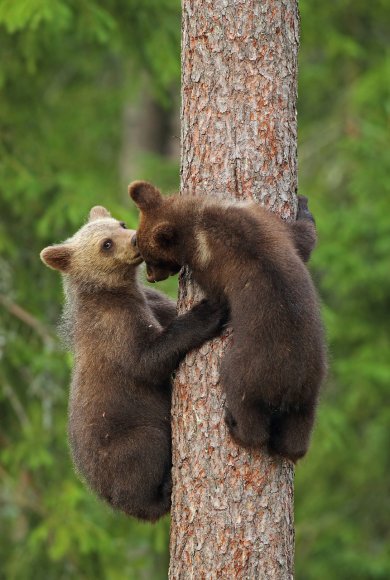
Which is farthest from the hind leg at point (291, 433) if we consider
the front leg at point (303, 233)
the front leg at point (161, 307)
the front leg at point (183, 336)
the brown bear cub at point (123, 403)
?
the front leg at point (161, 307)

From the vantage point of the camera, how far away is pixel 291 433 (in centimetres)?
568

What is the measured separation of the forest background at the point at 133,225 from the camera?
1137 cm

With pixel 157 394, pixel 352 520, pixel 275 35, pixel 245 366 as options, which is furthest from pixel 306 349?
pixel 352 520

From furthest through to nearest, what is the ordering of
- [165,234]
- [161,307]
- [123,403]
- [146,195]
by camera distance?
[161,307] < [123,403] < [146,195] < [165,234]

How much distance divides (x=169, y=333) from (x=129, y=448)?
86cm

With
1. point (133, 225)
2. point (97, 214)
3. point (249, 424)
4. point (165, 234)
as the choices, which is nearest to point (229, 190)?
point (165, 234)

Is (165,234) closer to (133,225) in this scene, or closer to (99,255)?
(99,255)

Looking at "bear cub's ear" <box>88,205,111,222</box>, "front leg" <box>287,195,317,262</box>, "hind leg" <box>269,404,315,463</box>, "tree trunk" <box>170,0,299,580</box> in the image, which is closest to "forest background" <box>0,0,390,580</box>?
"bear cub's ear" <box>88,205,111,222</box>

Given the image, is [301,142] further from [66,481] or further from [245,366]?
[245,366]

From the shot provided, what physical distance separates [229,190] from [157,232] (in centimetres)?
49

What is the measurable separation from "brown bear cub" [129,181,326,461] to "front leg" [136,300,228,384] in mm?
100

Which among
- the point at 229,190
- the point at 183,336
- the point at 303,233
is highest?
the point at 229,190

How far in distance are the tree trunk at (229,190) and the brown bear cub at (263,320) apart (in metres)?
0.13

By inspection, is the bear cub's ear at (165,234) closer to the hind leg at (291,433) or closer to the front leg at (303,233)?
the front leg at (303,233)
